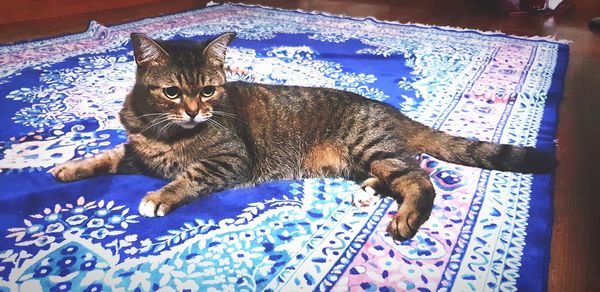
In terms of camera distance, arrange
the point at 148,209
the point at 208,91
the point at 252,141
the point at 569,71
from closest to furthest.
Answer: the point at 148,209 < the point at 208,91 < the point at 252,141 < the point at 569,71

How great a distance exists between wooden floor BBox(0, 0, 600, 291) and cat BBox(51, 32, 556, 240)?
0.52 feet

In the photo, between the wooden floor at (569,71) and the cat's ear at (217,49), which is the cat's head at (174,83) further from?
the wooden floor at (569,71)

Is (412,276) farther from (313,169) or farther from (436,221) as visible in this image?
(313,169)

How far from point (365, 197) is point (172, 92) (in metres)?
0.56

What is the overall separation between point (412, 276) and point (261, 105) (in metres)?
0.66

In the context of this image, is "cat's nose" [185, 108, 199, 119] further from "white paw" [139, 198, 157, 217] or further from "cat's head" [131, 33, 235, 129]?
"white paw" [139, 198, 157, 217]

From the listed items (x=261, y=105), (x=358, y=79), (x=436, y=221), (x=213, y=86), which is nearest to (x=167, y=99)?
(x=213, y=86)

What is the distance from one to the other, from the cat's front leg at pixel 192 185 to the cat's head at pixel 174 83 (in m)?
0.13

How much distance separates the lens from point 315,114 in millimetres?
1341

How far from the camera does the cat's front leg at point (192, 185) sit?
109 centimetres

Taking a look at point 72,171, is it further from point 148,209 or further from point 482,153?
point 482,153

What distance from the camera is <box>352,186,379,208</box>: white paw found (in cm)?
117

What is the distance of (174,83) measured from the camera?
1.12 metres

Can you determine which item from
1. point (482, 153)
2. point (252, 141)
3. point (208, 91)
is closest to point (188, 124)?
point (208, 91)
